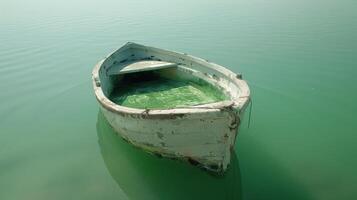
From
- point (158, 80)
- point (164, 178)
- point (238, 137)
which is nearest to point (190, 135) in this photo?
point (164, 178)

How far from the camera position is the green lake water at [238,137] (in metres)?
6.17

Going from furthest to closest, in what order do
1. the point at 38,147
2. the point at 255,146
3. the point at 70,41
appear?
the point at 70,41
the point at 38,147
the point at 255,146

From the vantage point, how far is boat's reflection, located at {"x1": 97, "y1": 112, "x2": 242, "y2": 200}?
19.5 ft

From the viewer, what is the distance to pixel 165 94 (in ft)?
27.5

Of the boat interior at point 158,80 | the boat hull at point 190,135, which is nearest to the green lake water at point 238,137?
the boat hull at point 190,135

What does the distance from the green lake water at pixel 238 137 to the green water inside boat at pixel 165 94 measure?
93 cm

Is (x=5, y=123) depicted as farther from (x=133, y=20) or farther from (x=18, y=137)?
(x=133, y=20)

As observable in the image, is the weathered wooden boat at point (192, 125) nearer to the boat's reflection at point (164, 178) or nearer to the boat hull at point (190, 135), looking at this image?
the boat hull at point (190, 135)

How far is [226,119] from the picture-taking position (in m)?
5.31

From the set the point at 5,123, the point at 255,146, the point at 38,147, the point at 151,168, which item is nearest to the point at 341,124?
the point at 255,146

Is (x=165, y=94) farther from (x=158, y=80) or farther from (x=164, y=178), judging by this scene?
(x=164, y=178)

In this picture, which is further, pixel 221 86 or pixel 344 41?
pixel 344 41

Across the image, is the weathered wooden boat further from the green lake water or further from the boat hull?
the green lake water

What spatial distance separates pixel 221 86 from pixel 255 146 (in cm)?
160
